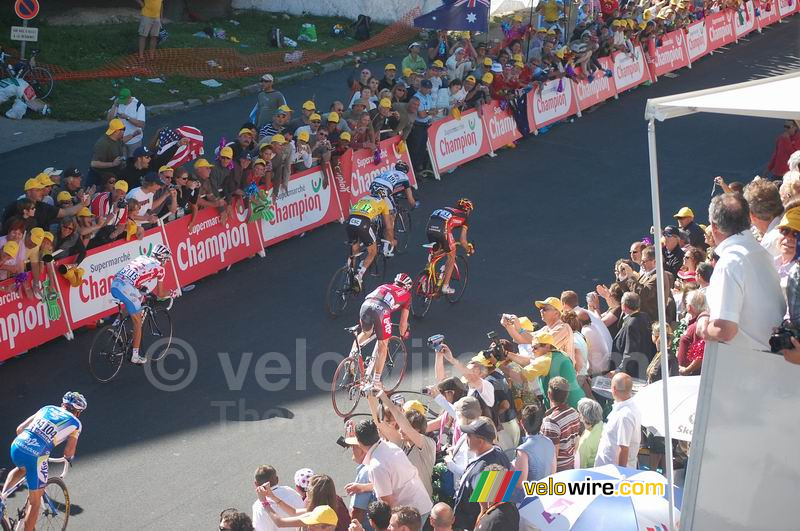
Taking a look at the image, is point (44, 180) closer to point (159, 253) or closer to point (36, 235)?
point (36, 235)

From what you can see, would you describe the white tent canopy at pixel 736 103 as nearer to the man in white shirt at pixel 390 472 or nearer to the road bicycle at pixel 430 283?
the man in white shirt at pixel 390 472

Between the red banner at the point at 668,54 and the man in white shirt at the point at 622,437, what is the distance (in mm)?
20616

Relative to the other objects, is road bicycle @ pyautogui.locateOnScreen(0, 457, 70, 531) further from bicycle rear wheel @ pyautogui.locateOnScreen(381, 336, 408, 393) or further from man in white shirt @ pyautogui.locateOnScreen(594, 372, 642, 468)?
man in white shirt @ pyautogui.locateOnScreen(594, 372, 642, 468)

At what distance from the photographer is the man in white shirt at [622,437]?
8.25 m

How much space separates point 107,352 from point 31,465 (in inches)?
127

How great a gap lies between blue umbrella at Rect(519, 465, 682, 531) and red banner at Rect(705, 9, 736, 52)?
26269 mm

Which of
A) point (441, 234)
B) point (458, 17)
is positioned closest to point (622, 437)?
point (441, 234)

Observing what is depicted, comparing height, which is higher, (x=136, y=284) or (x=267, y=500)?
(x=136, y=284)

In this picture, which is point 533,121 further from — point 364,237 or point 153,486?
point 153,486

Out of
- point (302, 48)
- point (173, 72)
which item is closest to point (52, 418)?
point (173, 72)

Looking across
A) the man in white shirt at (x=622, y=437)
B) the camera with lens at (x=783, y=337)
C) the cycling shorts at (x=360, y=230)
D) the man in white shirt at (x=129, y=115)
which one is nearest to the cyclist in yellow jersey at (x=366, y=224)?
the cycling shorts at (x=360, y=230)

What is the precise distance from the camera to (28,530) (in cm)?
858

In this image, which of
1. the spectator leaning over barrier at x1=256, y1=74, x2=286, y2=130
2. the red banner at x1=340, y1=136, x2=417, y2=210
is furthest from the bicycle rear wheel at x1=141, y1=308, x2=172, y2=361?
the spectator leaning over barrier at x1=256, y1=74, x2=286, y2=130

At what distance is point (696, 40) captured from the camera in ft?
98.2
